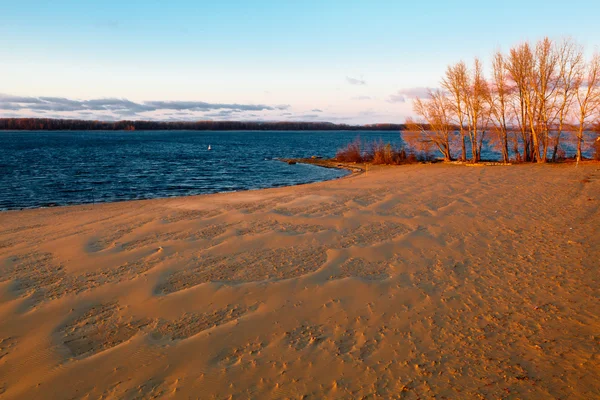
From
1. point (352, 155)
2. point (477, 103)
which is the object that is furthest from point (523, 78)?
point (352, 155)

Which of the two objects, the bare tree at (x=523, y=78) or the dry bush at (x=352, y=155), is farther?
the dry bush at (x=352, y=155)

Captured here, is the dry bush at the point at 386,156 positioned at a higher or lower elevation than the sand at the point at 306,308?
higher

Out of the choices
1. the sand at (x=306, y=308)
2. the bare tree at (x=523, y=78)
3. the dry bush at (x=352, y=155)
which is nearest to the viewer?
the sand at (x=306, y=308)

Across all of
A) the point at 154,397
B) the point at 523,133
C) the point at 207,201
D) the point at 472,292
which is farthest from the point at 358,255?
the point at 523,133

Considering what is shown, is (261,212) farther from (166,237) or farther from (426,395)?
(426,395)

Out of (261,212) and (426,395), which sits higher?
(261,212)

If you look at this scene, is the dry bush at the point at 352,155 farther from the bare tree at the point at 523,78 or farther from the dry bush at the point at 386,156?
the bare tree at the point at 523,78

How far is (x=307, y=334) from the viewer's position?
5359 mm

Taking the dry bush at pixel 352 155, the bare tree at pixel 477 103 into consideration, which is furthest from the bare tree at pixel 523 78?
the dry bush at pixel 352 155

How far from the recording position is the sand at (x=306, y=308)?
4.43 meters

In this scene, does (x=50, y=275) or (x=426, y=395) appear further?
(x=50, y=275)

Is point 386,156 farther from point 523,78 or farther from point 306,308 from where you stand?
point 306,308

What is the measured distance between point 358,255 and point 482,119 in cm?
2388

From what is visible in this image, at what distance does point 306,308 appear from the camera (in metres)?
6.08
